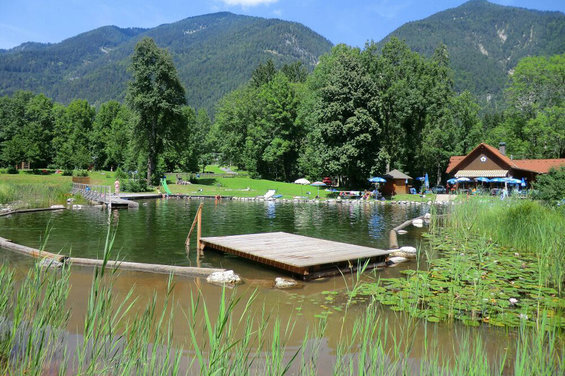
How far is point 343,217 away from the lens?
2309 centimetres

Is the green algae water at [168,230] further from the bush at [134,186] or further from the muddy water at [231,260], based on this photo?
the bush at [134,186]

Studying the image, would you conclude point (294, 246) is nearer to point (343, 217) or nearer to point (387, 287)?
point (387, 287)

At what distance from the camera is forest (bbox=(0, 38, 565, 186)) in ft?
126

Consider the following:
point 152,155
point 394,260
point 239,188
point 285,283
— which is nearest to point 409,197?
point 239,188

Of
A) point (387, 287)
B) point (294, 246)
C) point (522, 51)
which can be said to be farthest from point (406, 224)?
point (522, 51)

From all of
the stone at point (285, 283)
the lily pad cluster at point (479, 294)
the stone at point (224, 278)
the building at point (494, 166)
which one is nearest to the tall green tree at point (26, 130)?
the stone at point (224, 278)

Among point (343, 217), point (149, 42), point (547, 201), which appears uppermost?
point (149, 42)

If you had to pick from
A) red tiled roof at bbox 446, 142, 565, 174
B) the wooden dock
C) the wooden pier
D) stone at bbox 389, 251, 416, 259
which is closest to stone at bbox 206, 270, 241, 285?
the wooden dock

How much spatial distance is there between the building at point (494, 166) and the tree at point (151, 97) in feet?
108

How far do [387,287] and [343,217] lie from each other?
602 inches

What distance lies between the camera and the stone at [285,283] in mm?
8422

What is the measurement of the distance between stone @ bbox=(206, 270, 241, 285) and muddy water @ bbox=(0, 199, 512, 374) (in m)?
Answer: 0.25

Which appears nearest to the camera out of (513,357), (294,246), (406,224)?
(513,357)

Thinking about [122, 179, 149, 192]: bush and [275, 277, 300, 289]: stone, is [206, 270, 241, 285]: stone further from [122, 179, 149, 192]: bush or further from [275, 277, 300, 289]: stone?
[122, 179, 149, 192]: bush
